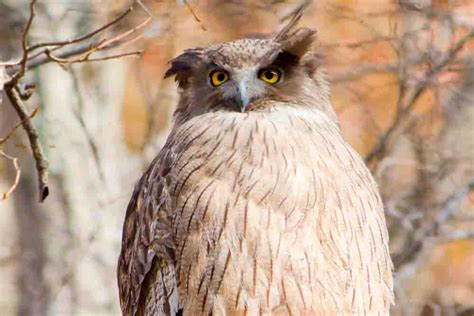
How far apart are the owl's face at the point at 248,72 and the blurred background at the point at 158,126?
2604 mm

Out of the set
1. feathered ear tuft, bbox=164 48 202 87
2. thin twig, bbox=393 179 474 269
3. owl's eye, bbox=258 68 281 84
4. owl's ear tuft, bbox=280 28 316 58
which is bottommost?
thin twig, bbox=393 179 474 269

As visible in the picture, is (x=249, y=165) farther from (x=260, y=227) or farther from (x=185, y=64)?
(x=185, y=64)

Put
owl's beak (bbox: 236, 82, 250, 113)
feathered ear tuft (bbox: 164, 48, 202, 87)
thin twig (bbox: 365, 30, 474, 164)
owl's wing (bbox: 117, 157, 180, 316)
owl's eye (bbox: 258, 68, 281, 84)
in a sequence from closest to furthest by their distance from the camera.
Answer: owl's wing (bbox: 117, 157, 180, 316) → owl's beak (bbox: 236, 82, 250, 113) → owl's eye (bbox: 258, 68, 281, 84) → feathered ear tuft (bbox: 164, 48, 202, 87) → thin twig (bbox: 365, 30, 474, 164)

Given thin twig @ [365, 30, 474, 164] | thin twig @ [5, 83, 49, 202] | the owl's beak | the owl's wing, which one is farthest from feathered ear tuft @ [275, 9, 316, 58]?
thin twig @ [365, 30, 474, 164]

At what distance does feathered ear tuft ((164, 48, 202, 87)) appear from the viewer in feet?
13.0

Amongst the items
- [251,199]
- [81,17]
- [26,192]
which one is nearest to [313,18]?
[81,17]

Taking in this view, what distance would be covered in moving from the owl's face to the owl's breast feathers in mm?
99

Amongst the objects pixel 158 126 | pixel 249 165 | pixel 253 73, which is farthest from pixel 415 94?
pixel 249 165

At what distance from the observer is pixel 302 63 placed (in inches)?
156

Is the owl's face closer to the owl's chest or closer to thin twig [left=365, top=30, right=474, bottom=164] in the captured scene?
the owl's chest

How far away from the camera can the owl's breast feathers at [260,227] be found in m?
3.53

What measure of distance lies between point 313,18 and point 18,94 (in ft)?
12.8

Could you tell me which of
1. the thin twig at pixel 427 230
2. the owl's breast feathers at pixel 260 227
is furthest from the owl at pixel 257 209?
the thin twig at pixel 427 230

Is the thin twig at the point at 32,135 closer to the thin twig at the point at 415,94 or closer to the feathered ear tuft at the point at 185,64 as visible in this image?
the feathered ear tuft at the point at 185,64
